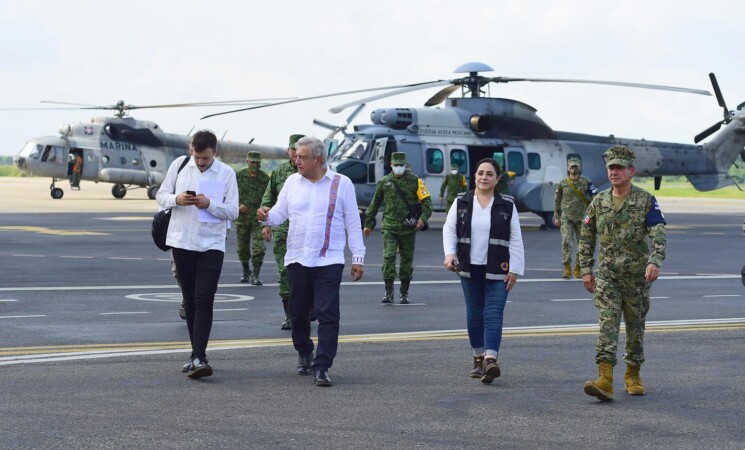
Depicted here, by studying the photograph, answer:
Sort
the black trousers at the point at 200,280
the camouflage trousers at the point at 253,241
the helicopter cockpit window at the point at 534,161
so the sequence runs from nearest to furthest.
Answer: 1. the black trousers at the point at 200,280
2. the camouflage trousers at the point at 253,241
3. the helicopter cockpit window at the point at 534,161

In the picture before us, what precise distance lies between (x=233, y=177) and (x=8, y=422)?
2.89 m

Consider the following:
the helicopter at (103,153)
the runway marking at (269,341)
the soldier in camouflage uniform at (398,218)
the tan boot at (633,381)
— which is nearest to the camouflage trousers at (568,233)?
the soldier in camouflage uniform at (398,218)

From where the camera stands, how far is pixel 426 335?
11594 mm

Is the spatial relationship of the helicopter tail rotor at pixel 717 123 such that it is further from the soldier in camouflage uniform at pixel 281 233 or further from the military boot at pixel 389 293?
the soldier in camouflage uniform at pixel 281 233

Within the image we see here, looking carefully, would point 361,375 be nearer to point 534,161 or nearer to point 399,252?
point 399,252

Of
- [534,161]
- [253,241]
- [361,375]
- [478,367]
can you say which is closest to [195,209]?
[361,375]

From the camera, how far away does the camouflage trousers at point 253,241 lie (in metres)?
16.3

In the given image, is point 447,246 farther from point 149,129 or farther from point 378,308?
point 149,129

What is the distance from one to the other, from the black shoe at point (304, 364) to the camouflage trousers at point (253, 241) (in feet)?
22.9

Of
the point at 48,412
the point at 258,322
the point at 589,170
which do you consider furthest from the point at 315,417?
the point at 589,170

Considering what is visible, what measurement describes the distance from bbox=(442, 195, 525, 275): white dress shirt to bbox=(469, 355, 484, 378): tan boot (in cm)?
69

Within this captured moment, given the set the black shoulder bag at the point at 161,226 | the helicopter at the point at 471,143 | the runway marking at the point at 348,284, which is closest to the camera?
the black shoulder bag at the point at 161,226

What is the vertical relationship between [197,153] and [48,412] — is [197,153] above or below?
above

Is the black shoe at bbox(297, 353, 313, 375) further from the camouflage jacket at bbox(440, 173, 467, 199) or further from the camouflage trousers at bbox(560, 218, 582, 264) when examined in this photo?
the camouflage jacket at bbox(440, 173, 467, 199)
